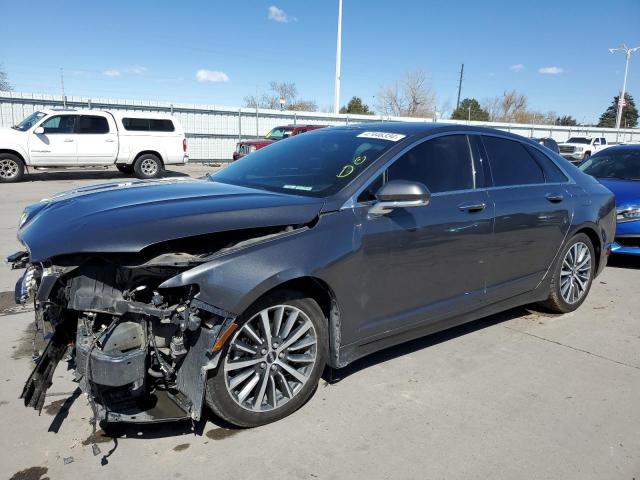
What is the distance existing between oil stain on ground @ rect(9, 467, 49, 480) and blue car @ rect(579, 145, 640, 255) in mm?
6866

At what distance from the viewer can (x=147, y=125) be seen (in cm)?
1675

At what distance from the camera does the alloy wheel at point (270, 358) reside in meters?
2.89

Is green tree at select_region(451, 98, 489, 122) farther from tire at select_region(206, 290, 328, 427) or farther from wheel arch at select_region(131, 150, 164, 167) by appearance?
tire at select_region(206, 290, 328, 427)

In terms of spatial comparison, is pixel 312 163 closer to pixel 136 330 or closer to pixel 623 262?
pixel 136 330

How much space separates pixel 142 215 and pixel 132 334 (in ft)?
2.01

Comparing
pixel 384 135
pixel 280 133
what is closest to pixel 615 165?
pixel 384 135

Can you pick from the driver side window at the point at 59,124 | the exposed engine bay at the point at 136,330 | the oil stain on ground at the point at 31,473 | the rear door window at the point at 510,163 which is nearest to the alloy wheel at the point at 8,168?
the driver side window at the point at 59,124

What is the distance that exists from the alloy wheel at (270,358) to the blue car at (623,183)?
5.48 meters

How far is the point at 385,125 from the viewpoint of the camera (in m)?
4.18

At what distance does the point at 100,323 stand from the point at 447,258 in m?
2.31

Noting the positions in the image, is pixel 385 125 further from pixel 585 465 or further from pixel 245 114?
pixel 245 114

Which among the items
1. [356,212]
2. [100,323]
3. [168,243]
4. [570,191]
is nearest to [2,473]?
[100,323]

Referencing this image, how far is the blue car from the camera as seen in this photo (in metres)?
6.77

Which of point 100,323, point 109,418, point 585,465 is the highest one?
point 100,323
